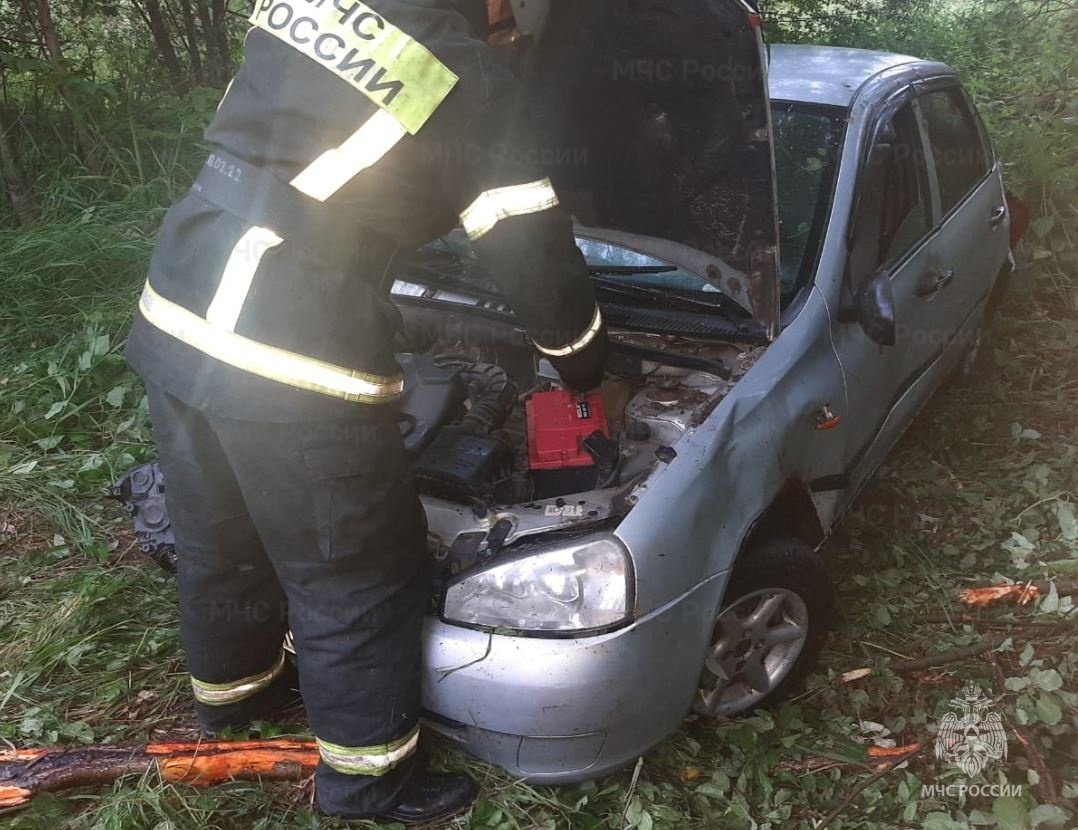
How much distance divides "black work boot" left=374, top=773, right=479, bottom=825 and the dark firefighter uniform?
Answer: 0.06 metres

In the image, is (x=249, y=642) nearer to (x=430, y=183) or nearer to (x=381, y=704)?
(x=381, y=704)

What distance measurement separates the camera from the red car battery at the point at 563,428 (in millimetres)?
2145

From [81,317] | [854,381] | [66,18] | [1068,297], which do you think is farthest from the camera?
[66,18]

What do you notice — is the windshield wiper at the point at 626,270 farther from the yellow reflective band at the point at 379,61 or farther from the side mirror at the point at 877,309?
the yellow reflective band at the point at 379,61

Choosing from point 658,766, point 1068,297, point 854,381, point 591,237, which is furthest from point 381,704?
point 1068,297

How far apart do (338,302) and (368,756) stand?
1.00 metres

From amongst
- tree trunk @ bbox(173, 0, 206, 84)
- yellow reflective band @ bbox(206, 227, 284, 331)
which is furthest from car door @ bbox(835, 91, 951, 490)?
tree trunk @ bbox(173, 0, 206, 84)

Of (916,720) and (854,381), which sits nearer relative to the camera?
(916,720)

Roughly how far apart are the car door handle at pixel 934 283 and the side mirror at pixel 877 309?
47 cm

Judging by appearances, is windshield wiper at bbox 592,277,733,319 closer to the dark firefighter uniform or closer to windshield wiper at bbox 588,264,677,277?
windshield wiper at bbox 588,264,677,277

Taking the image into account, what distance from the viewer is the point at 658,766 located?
2117 millimetres

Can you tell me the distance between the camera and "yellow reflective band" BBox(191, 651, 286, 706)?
2121 mm

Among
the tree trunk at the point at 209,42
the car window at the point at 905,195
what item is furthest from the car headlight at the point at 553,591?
the tree trunk at the point at 209,42

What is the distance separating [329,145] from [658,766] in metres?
1.63
